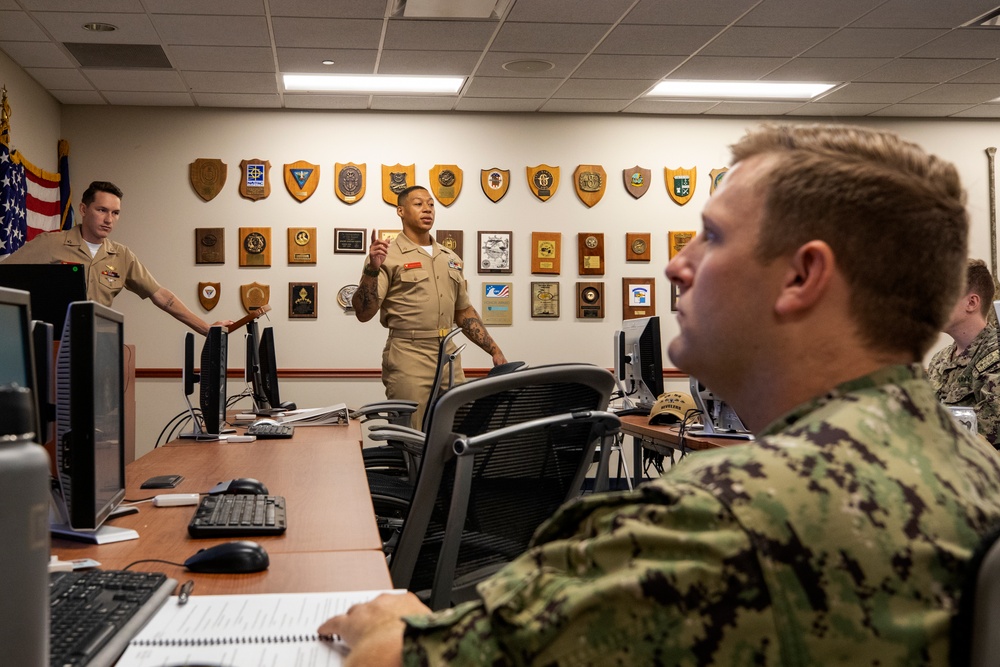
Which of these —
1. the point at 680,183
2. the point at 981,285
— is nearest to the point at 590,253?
the point at 680,183

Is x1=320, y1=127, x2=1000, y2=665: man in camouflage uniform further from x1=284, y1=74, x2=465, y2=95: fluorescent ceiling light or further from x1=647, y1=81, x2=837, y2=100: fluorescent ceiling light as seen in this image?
x1=647, y1=81, x2=837, y2=100: fluorescent ceiling light

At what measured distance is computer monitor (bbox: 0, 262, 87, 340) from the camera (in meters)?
2.43

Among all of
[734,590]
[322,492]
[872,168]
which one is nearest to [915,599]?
[734,590]

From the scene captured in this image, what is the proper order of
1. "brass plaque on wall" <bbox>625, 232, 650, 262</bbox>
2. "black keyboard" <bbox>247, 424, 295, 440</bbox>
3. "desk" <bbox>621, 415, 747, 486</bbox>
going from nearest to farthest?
"desk" <bbox>621, 415, 747, 486</bbox> → "black keyboard" <bbox>247, 424, 295, 440</bbox> → "brass plaque on wall" <bbox>625, 232, 650, 262</bbox>

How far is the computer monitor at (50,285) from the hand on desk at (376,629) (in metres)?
1.79

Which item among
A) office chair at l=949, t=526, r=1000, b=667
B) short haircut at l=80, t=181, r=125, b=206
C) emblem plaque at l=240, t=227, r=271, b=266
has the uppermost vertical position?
short haircut at l=80, t=181, r=125, b=206

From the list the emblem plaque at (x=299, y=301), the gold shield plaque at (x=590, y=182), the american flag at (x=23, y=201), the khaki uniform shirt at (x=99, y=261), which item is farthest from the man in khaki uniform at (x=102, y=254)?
the gold shield plaque at (x=590, y=182)

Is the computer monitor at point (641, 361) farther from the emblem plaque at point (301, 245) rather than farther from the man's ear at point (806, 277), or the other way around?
the man's ear at point (806, 277)

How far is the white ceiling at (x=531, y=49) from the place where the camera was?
4793mm

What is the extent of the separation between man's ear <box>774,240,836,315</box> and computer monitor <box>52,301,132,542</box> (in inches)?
45.3

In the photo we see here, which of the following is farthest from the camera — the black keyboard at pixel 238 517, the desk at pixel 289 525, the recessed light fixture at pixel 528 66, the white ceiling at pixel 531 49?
the recessed light fixture at pixel 528 66

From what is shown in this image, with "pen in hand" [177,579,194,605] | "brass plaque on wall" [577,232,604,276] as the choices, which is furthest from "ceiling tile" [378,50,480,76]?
"pen in hand" [177,579,194,605]

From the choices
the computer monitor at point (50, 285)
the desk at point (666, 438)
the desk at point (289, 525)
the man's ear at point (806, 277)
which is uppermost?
the computer monitor at point (50, 285)

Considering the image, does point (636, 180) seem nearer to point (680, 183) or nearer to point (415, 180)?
point (680, 183)
